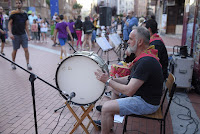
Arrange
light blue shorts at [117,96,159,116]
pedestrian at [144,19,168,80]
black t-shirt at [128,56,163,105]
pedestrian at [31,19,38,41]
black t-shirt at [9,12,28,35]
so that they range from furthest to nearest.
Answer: pedestrian at [31,19,38,41] < black t-shirt at [9,12,28,35] < pedestrian at [144,19,168,80] < light blue shorts at [117,96,159,116] < black t-shirt at [128,56,163,105]

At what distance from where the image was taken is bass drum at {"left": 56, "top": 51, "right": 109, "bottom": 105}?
2.20 metres

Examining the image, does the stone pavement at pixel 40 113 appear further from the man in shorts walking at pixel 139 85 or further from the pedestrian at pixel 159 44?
the pedestrian at pixel 159 44

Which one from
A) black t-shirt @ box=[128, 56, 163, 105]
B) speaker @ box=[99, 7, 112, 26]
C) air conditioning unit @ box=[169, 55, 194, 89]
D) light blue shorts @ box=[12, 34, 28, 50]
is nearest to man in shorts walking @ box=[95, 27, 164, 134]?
black t-shirt @ box=[128, 56, 163, 105]

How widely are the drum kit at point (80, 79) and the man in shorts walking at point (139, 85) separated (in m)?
0.13

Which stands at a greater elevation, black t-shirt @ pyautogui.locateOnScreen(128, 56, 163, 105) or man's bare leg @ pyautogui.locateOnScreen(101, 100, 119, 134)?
black t-shirt @ pyautogui.locateOnScreen(128, 56, 163, 105)

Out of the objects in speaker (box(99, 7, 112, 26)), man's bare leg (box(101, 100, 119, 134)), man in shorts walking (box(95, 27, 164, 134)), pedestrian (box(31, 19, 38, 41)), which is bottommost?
man's bare leg (box(101, 100, 119, 134))

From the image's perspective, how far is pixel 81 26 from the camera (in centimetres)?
1061

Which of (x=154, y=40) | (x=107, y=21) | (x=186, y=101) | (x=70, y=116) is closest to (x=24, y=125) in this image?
(x=70, y=116)

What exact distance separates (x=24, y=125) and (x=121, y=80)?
1683 millimetres

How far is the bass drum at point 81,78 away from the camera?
7.22 feet

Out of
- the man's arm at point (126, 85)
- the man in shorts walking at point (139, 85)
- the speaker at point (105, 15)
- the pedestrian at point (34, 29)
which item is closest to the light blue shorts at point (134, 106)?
the man in shorts walking at point (139, 85)

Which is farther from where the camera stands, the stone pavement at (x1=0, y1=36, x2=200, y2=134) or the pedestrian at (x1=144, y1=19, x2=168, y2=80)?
the pedestrian at (x1=144, y1=19, x2=168, y2=80)

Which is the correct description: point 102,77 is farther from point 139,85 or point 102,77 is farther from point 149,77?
point 149,77

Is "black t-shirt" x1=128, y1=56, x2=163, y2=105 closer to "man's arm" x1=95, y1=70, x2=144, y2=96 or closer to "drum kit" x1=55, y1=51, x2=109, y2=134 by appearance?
"man's arm" x1=95, y1=70, x2=144, y2=96
